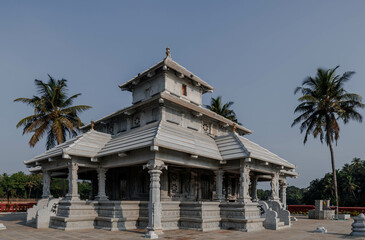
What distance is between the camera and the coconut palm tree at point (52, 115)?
1108 inches

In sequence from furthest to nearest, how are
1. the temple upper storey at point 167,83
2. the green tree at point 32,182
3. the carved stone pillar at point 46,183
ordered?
the green tree at point 32,182
the temple upper storey at point 167,83
the carved stone pillar at point 46,183

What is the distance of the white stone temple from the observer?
14.5 m

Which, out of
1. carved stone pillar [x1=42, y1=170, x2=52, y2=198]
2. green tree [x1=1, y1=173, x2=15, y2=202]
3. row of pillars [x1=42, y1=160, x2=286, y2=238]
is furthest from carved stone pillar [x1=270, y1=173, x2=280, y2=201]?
green tree [x1=1, y1=173, x2=15, y2=202]

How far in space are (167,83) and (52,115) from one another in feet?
49.1

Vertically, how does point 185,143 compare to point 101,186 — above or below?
above

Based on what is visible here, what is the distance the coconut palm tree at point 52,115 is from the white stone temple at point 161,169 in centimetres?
827

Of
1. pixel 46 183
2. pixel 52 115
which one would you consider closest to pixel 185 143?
pixel 46 183

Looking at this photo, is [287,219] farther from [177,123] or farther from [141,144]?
[141,144]

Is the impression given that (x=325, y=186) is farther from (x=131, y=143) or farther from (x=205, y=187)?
(x=131, y=143)

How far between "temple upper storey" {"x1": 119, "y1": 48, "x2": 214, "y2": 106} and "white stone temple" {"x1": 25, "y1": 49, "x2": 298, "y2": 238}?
0.07 meters


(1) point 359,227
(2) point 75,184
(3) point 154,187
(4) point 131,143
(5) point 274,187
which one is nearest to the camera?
(3) point 154,187

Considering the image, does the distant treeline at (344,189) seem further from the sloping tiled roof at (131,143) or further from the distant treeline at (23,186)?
the distant treeline at (23,186)

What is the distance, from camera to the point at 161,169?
1433 centimetres

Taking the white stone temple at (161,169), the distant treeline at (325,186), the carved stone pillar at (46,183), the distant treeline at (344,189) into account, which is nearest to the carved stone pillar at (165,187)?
the white stone temple at (161,169)
